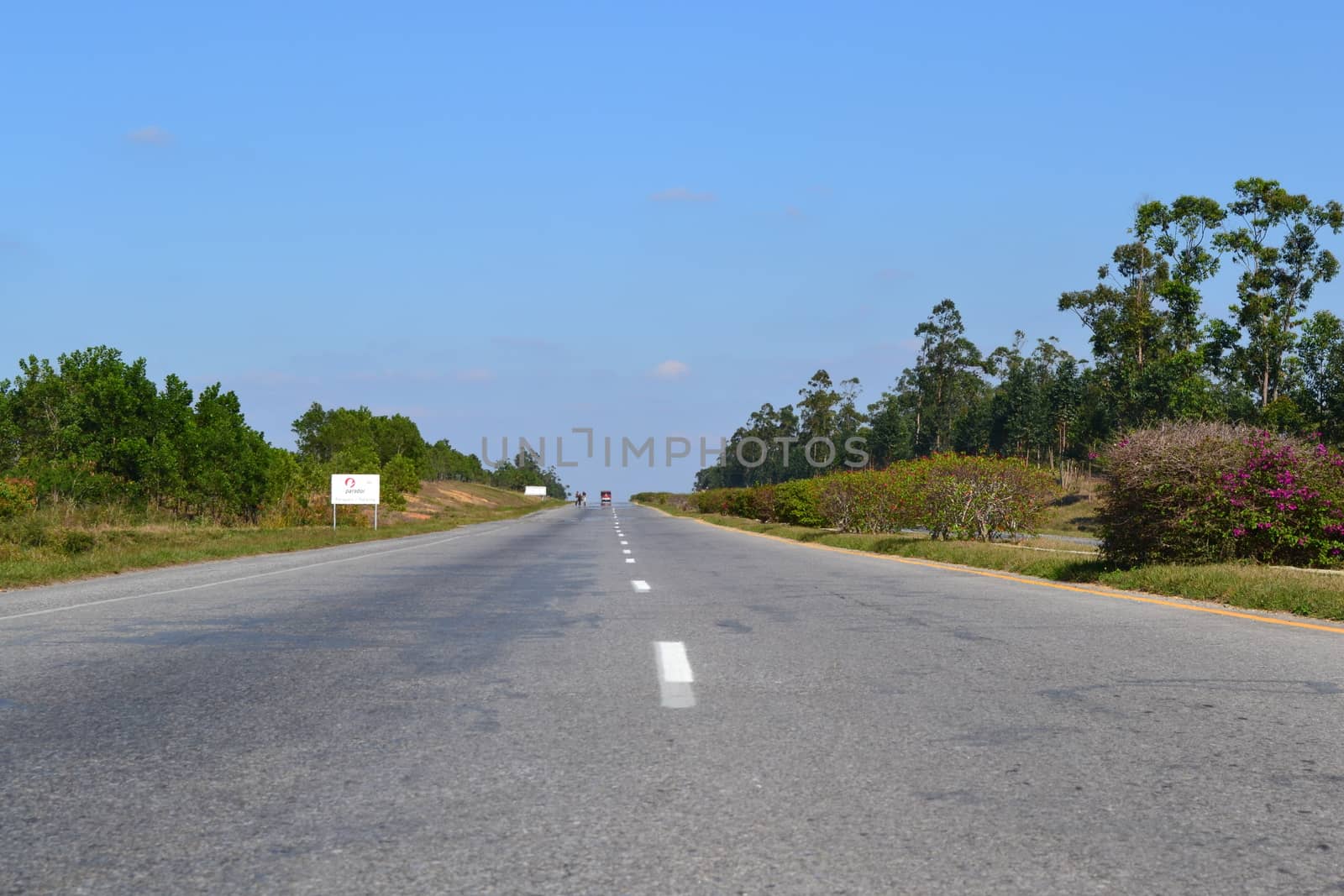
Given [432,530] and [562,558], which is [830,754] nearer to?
[562,558]

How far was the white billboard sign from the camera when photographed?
50.1 meters

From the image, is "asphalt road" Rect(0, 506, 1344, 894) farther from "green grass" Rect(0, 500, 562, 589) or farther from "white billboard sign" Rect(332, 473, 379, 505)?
"white billboard sign" Rect(332, 473, 379, 505)

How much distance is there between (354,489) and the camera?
166 ft

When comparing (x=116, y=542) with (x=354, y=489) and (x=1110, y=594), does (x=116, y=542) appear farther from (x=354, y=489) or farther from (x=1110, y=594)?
(x=1110, y=594)

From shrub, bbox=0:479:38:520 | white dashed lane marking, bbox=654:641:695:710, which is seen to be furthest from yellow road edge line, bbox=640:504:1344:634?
shrub, bbox=0:479:38:520

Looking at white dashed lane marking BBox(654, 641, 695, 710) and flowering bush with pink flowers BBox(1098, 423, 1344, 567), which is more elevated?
flowering bush with pink flowers BBox(1098, 423, 1344, 567)

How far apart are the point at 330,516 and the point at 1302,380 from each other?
7401 cm

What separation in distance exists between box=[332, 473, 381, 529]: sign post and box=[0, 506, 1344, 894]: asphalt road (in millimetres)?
40684

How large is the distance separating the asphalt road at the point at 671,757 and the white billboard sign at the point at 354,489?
40684 mm

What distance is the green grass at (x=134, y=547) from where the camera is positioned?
18625mm

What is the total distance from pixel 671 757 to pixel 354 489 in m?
47.7

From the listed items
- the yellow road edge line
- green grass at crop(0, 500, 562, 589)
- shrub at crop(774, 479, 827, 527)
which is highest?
shrub at crop(774, 479, 827, 527)

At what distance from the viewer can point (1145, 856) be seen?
3.61m

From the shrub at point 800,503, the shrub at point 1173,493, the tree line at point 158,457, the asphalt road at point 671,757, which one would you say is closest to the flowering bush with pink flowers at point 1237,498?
the shrub at point 1173,493
